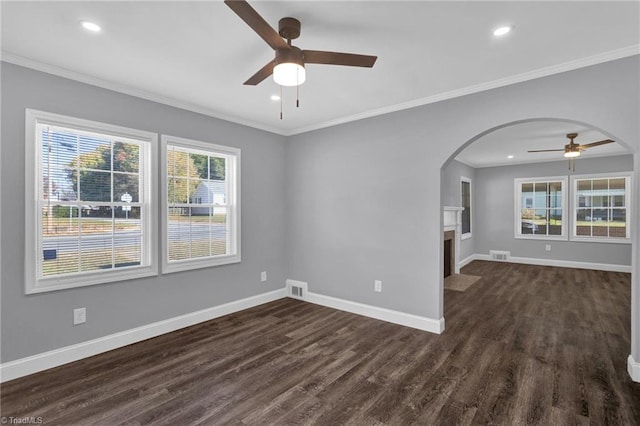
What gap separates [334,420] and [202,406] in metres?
0.99

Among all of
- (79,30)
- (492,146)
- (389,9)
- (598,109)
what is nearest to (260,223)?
(79,30)

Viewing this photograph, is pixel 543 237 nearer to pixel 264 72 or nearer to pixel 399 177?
pixel 399 177

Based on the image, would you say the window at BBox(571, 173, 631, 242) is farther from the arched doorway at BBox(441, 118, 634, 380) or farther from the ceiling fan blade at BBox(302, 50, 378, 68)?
the ceiling fan blade at BBox(302, 50, 378, 68)

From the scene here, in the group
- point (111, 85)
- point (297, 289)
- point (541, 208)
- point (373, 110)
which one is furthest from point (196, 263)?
point (541, 208)

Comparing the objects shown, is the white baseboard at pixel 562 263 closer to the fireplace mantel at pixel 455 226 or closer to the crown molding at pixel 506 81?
the fireplace mantel at pixel 455 226

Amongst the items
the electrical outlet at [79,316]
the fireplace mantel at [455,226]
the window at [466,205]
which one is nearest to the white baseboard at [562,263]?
the window at [466,205]

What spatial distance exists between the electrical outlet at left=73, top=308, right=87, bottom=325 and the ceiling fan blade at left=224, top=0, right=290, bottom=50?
3.05 metres

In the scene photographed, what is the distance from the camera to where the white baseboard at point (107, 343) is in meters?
2.55

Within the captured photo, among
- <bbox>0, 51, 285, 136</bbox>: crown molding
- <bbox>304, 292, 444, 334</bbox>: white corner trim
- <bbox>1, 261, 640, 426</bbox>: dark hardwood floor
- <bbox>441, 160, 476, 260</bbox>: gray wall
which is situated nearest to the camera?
<bbox>1, 261, 640, 426</bbox>: dark hardwood floor

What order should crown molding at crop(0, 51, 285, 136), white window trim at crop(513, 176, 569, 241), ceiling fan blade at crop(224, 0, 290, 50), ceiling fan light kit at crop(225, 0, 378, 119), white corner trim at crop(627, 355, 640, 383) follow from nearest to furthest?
1. ceiling fan blade at crop(224, 0, 290, 50)
2. ceiling fan light kit at crop(225, 0, 378, 119)
3. white corner trim at crop(627, 355, 640, 383)
4. crown molding at crop(0, 51, 285, 136)
5. white window trim at crop(513, 176, 569, 241)

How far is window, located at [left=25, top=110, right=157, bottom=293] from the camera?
8.77 ft

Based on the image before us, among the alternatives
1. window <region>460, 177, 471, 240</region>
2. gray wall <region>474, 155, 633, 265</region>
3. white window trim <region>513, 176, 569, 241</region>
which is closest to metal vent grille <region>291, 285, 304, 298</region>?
window <region>460, 177, 471, 240</region>

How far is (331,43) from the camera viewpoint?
2.42m

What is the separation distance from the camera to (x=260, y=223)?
4.63m
